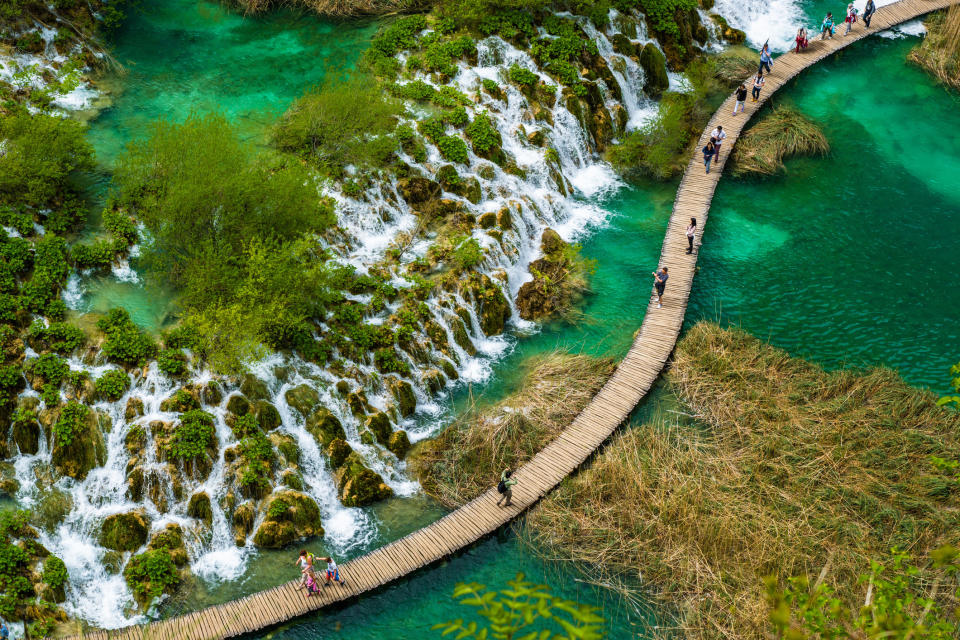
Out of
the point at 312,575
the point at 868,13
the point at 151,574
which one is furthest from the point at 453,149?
the point at 868,13

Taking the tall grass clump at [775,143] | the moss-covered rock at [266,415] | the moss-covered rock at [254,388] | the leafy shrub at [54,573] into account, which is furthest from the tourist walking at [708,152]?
the leafy shrub at [54,573]

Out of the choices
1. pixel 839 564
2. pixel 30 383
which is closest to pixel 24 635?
pixel 30 383

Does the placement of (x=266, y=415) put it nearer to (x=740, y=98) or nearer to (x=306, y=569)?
(x=306, y=569)

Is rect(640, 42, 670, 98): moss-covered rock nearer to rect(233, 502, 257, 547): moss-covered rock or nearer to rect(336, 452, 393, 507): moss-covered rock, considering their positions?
rect(336, 452, 393, 507): moss-covered rock

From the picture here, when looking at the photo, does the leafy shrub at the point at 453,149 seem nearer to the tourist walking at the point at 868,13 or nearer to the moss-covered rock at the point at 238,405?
the moss-covered rock at the point at 238,405

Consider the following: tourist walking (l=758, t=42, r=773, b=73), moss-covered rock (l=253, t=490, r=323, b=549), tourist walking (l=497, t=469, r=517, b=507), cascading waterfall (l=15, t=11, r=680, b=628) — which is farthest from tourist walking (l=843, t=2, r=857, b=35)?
moss-covered rock (l=253, t=490, r=323, b=549)

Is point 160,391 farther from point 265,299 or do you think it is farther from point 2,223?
point 2,223
